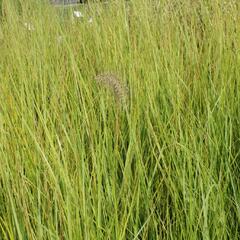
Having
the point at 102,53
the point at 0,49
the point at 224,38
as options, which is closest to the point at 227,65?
the point at 224,38

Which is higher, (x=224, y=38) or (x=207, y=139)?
(x=224, y=38)

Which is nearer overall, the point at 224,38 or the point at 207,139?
the point at 207,139

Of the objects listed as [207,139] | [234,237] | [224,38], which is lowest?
[234,237]

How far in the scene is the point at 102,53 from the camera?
6.45 feet

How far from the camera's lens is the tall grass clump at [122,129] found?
3.28 feet

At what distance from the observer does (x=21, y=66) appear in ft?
5.76

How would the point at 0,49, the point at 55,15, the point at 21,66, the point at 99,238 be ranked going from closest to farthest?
the point at 99,238
the point at 21,66
the point at 0,49
the point at 55,15

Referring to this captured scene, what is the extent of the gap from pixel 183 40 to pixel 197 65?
312 mm

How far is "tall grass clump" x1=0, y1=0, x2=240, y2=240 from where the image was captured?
100 cm

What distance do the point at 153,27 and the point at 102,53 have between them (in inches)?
8.9

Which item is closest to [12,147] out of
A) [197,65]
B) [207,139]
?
[207,139]

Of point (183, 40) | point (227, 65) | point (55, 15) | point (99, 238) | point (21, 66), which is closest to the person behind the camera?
point (99, 238)

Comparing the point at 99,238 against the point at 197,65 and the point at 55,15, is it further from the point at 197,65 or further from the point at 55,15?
the point at 55,15

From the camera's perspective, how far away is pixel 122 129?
145 centimetres
